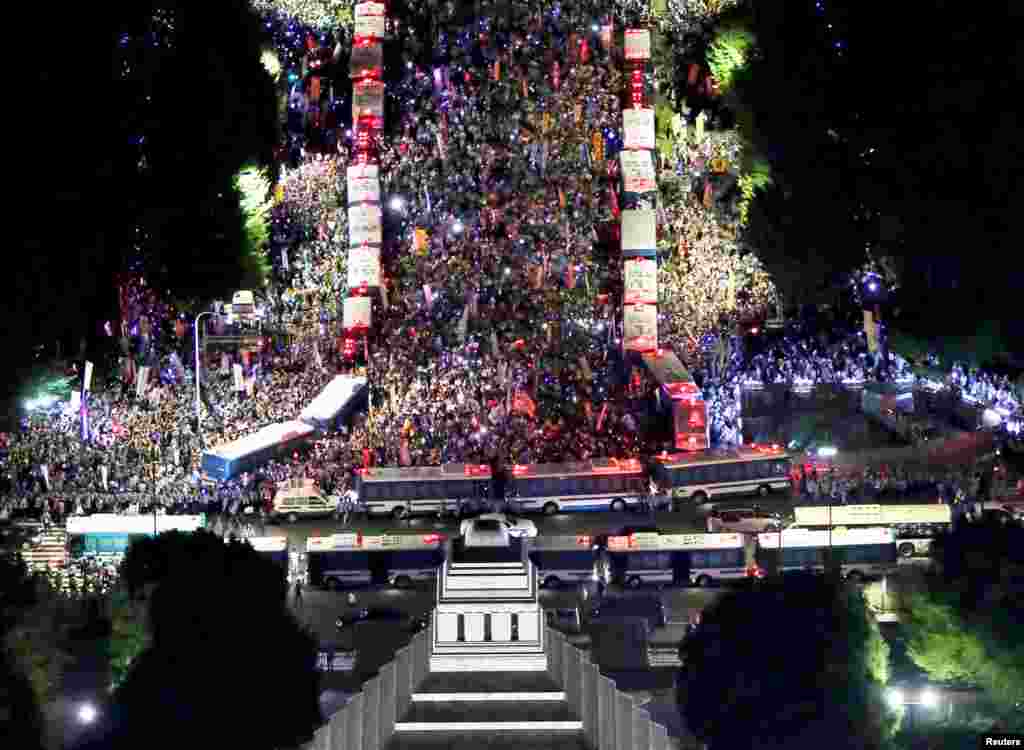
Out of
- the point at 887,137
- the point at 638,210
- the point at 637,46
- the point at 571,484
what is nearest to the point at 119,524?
the point at 571,484

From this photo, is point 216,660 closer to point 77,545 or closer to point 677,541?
point 677,541

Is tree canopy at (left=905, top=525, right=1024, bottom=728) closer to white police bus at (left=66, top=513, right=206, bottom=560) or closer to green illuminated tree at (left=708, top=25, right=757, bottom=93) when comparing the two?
white police bus at (left=66, top=513, right=206, bottom=560)

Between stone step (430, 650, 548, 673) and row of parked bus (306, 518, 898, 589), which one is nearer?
stone step (430, 650, 548, 673)

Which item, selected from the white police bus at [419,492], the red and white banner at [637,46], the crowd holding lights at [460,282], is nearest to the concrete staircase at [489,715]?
the white police bus at [419,492]

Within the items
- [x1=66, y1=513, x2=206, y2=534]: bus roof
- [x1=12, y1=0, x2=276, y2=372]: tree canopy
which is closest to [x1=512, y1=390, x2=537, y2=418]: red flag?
[x1=12, y1=0, x2=276, y2=372]: tree canopy

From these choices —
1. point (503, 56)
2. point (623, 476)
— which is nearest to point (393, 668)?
point (623, 476)

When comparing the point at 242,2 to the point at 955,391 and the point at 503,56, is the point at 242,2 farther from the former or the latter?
the point at 955,391
